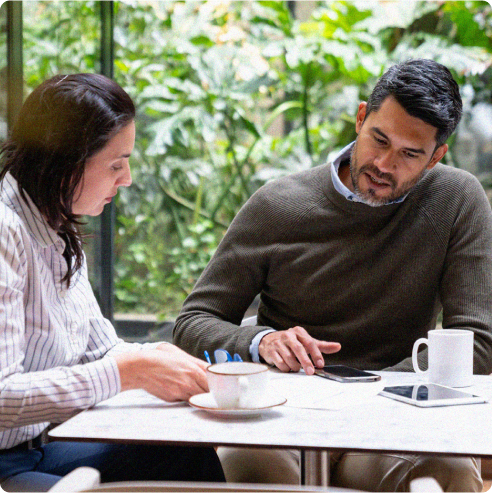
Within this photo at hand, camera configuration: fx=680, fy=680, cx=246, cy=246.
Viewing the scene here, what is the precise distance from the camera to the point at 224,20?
3.62 metres

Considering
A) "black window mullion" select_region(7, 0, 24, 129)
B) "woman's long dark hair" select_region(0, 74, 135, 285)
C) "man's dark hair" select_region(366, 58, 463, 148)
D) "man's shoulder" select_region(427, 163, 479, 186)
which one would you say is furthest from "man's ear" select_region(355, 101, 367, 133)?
"black window mullion" select_region(7, 0, 24, 129)

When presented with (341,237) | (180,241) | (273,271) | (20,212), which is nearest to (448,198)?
(341,237)

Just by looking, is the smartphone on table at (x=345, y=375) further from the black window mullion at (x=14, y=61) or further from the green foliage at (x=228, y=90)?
the green foliage at (x=228, y=90)

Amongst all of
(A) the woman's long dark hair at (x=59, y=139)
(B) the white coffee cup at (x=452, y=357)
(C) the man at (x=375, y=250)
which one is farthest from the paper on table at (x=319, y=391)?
(A) the woman's long dark hair at (x=59, y=139)

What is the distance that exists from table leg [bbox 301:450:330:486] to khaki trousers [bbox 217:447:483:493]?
10.1 inches

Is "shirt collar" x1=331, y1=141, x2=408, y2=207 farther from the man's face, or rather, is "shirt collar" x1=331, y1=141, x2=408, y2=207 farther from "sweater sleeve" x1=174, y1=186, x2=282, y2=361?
"sweater sleeve" x1=174, y1=186, x2=282, y2=361

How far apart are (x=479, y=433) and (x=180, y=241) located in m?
2.80

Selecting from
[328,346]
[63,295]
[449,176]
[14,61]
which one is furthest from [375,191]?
[14,61]

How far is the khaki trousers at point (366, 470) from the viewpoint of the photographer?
119cm

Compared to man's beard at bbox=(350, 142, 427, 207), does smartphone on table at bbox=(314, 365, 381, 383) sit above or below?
below

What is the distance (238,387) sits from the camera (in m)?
→ 1.03

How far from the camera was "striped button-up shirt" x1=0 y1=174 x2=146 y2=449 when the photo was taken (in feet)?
3.38

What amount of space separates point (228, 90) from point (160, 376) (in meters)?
2.54

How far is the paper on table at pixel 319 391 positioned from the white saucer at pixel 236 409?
0.04m
